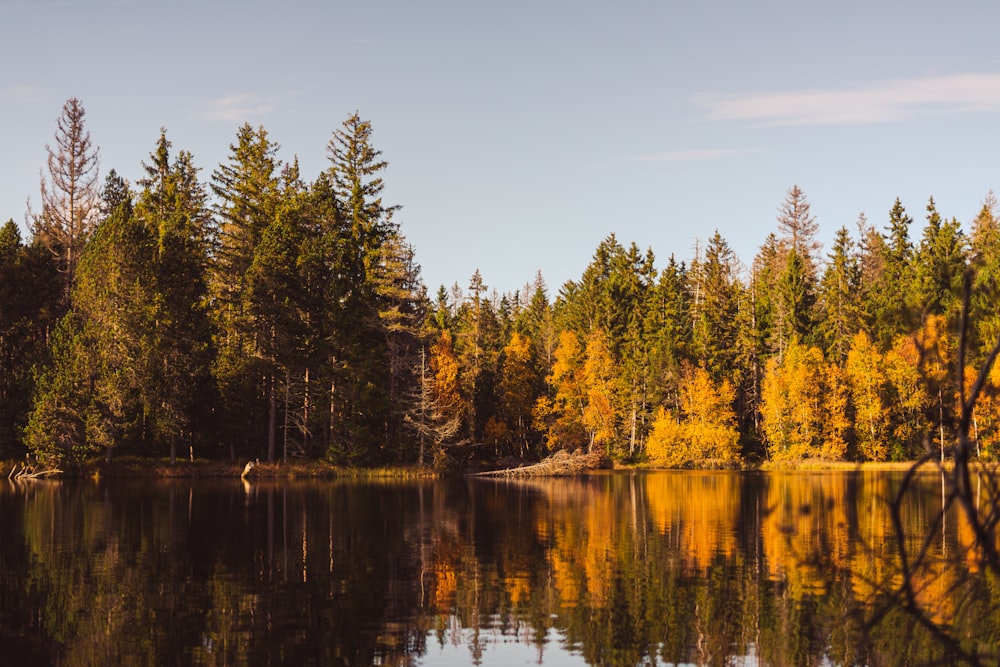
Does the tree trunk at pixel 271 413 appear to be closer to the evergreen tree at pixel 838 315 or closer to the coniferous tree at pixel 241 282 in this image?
the coniferous tree at pixel 241 282

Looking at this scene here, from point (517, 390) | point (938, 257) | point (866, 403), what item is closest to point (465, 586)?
point (517, 390)

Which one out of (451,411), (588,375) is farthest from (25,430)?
(588,375)

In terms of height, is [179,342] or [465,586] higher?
[179,342]

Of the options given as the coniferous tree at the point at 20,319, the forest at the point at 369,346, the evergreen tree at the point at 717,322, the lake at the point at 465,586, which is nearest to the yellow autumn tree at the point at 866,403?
the forest at the point at 369,346

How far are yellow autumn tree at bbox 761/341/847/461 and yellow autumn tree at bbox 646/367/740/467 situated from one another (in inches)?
152

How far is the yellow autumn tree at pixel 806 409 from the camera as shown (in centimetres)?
8944

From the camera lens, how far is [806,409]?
89312 mm

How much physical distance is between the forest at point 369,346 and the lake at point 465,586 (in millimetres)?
21210

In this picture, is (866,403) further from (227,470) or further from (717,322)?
(227,470)

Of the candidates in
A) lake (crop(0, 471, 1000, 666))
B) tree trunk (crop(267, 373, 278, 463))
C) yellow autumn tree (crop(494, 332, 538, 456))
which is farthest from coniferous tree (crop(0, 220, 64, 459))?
yellow autumn tree (crop(494, 332, 538, 456))

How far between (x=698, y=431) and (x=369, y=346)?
3335cm

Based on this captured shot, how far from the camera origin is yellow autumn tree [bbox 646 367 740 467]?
305ft

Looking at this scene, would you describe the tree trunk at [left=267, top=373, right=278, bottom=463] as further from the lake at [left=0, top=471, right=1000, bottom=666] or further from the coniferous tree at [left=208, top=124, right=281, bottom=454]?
the lake at [left=0, top=471, right=1000, bottom=666]

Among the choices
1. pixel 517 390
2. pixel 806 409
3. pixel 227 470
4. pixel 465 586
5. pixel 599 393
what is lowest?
pixel 465 586
